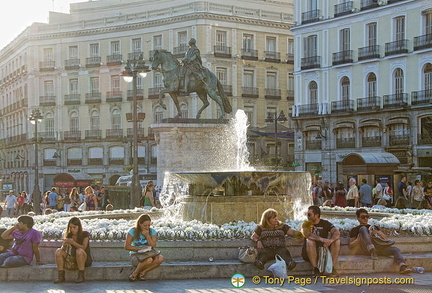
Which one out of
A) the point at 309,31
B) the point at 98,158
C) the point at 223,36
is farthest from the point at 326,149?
the point at 98,158

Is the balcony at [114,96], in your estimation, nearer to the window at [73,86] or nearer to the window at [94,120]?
the window at [94,120]

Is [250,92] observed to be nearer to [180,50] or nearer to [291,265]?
[180,50]

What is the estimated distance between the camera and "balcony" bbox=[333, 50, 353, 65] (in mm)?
49750

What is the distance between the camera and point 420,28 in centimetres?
4522

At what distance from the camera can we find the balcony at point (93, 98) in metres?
66.3

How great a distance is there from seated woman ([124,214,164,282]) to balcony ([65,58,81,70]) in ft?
188

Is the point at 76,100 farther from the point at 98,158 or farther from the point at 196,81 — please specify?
the point at 196,81

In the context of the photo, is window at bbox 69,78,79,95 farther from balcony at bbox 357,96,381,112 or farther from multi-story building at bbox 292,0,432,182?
balcony at bbox 357,96,381,112

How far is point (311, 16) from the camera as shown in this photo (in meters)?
52.5

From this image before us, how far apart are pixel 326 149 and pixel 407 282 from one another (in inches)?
1579

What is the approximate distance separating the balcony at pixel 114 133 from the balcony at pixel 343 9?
2247cm

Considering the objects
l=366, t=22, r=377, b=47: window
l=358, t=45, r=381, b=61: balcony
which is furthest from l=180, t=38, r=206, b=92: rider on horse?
l=366, t=22, r=377, b=47: window

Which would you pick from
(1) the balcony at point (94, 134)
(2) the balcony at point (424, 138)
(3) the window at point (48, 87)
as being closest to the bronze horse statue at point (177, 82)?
(2) the balcony at point (424, 138)

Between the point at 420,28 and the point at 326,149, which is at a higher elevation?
the point at 420,28
